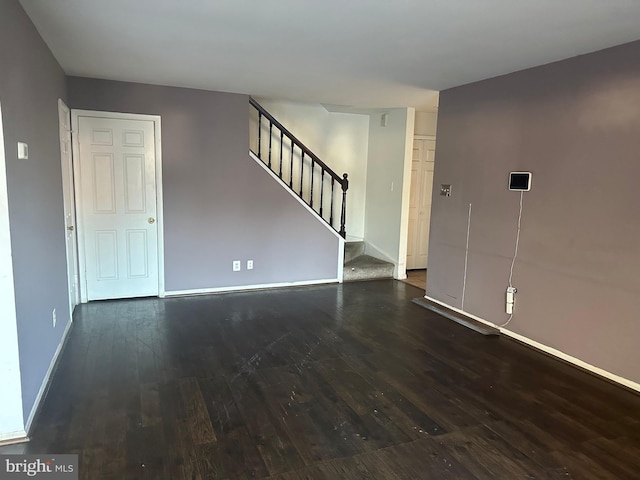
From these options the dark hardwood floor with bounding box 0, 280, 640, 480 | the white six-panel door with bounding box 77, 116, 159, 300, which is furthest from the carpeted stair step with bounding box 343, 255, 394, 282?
the white six-panel door with bounding box 77, 116, 159, 300

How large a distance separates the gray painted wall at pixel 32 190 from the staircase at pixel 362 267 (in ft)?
11.5

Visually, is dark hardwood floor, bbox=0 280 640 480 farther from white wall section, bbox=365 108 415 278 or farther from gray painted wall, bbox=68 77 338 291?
white wall section, bbox=365 108 415 278

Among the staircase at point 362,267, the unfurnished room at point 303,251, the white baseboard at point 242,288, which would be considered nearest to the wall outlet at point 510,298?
the unfurnished room at point 303,251

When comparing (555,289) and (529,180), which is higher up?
(529,180)

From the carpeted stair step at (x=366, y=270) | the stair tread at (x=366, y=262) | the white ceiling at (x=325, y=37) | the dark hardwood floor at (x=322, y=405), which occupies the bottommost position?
the dark hardwood floor at (x=322, y=405)

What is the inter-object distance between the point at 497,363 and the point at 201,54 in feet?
11.3

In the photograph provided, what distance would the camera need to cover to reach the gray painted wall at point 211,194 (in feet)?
15.3

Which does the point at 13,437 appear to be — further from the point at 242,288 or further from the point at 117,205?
the point at 242,288

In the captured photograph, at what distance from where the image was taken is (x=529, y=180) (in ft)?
12.0

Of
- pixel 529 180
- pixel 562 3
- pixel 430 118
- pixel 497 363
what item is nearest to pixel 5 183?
pixel 562 3

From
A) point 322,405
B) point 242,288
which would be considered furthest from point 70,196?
point 322,405

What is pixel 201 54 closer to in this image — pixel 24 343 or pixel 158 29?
pixel 158 29

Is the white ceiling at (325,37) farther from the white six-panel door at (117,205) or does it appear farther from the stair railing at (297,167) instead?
the stair railing at (297,167)

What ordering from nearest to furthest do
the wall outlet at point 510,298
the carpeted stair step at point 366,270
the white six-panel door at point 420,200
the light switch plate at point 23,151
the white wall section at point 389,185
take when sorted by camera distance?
1. the light switch plate at point 23,151
2. the wall outlet at point 510,298
3. the white wall section at point 389,185
4. the carpeted stair step at point 366,270
5. the white six-panel door at point 420,200
